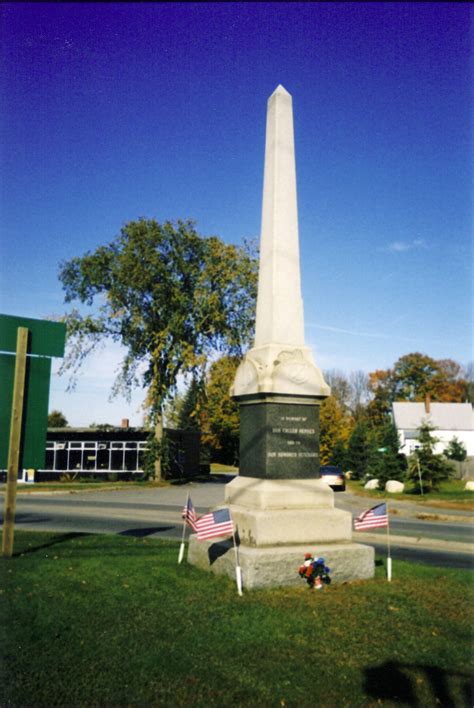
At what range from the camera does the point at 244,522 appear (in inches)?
292

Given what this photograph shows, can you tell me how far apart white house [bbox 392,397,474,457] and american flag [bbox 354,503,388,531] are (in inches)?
2086

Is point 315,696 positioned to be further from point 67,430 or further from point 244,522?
point 67,430

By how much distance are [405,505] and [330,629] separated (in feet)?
54.4

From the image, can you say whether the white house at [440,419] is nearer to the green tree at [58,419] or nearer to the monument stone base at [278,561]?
the green tree at [58,419]

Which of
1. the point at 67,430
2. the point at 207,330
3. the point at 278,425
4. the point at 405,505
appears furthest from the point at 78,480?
the point at 278,425

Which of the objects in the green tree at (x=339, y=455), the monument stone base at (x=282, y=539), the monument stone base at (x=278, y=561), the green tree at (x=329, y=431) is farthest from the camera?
the green tree at (x=329, y=431)

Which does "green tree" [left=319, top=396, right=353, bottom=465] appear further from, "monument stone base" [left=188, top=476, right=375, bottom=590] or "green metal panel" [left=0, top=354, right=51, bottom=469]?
"green metal panel" [left=0, top=354, right=51, bottom=469]

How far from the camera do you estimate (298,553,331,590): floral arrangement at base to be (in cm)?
671

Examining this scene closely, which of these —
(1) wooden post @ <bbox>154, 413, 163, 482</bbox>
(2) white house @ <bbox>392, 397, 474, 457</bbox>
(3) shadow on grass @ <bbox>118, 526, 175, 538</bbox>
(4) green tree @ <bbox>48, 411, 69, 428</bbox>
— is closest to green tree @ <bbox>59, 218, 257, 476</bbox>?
(1) wooden post @ <bbox>154, 413, 163, 482</bbox>

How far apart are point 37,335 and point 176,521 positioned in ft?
26.7

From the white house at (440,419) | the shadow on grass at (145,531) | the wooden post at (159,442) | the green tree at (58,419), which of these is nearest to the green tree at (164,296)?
the wooden post at (159,442)

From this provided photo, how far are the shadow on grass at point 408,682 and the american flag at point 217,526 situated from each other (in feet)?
8.67

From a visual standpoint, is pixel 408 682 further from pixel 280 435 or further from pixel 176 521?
pixel 176 521

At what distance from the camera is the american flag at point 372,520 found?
303 inches
